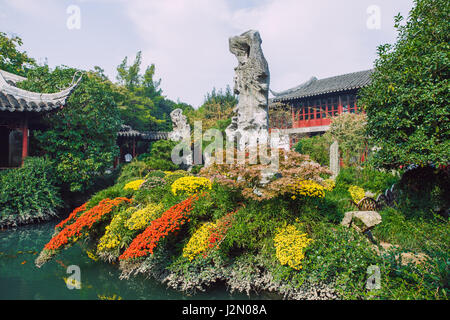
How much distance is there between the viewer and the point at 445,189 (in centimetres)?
545

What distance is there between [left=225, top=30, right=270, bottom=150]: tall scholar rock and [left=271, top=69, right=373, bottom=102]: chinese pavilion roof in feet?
37.7

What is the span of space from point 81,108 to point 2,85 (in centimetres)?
252

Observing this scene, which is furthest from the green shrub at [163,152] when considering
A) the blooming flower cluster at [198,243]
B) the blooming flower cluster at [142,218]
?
the blooming flower cluster at [198,243]

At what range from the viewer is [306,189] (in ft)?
12.7

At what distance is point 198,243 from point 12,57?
1718 centimetres

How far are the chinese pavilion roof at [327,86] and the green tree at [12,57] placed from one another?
15200 millimetres

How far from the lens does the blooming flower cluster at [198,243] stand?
12.2 ft

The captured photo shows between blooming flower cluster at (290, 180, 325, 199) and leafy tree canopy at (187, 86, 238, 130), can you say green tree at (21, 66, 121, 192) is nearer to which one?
leafy tree canopy at (187, 86, 238, 130)

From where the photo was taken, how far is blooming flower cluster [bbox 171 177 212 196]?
5.21 metres

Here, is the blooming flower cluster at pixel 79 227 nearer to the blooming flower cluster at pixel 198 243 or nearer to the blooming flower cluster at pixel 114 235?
the blooming flower cluster at pixel 114 235

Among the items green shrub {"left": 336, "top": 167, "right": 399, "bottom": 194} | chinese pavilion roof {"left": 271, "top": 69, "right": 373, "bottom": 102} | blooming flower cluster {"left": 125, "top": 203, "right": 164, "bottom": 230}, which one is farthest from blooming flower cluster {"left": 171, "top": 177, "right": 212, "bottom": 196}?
chinese pavilion roof {"left": 271, "top": 69, "right": 373, "bottom": 102}

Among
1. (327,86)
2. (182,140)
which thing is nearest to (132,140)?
(182,140)

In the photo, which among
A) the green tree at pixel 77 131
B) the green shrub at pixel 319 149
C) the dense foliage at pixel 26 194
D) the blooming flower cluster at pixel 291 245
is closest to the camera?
the blooming flower cluster at pixel 291 245

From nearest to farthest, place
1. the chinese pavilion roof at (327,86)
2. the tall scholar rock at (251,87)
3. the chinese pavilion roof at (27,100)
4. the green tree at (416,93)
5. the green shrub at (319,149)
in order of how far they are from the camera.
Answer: the green tree at (416,93)
the tall scholar rock at (251,87)
the chinese pavilion roof at (27,100)
the green shrub at (319,149)
the chinese pavilion roof at (327,86)
